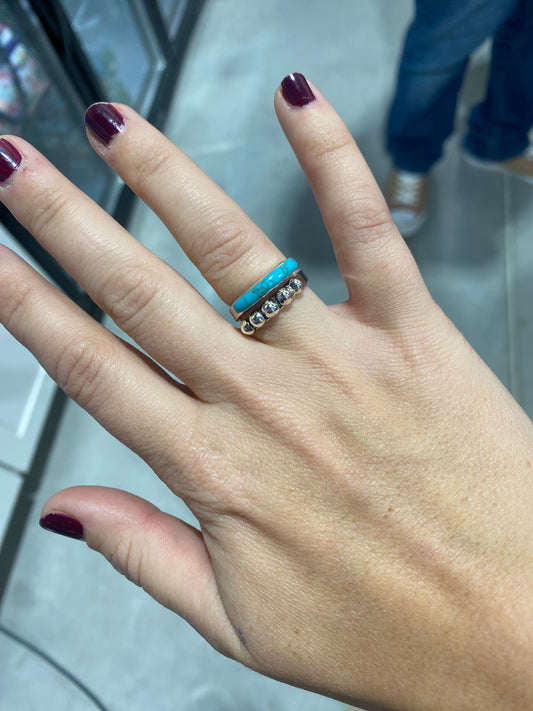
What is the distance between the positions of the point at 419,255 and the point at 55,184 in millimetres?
1143

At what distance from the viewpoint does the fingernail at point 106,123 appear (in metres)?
0.59

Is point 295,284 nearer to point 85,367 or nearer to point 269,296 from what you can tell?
point 269,296

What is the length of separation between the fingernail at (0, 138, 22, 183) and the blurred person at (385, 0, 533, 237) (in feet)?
2.85

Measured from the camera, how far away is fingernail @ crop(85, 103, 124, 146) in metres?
0.59

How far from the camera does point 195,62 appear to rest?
6.35 feet

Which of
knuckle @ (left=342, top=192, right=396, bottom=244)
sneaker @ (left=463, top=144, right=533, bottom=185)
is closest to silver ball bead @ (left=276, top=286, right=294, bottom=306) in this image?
knuckle @ (left=342, top=192, right=396, bottom=244)

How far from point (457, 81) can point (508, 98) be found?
0.62ft

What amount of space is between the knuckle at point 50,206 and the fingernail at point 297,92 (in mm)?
289

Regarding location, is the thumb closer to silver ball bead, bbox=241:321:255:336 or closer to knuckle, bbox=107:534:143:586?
knuckle, bbox=107:534:143:586

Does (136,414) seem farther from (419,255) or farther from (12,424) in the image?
(419,255)

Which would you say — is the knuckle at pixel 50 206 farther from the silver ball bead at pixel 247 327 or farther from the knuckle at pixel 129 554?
the knuckle at pixel 129 554

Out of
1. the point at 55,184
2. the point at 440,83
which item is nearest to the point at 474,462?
the point at 55,184

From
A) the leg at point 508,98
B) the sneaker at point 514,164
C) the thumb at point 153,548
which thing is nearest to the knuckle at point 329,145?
the thumb at point 153,548

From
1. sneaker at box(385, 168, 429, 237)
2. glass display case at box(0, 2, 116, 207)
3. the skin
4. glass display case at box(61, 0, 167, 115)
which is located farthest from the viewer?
glass display case at box(61, 0, 167, 115)
